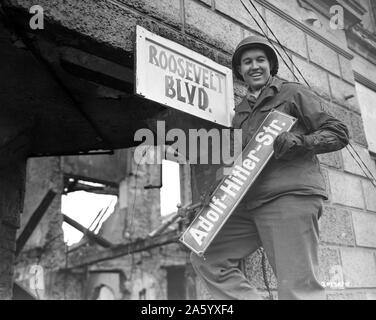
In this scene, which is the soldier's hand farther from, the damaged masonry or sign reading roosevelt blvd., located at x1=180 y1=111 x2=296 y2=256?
the damaged masonry

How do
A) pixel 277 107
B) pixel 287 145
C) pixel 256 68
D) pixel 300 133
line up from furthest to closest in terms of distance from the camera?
pixel 256 68 → pixel 277 107 → pixel 300 133 → pixel 287 145

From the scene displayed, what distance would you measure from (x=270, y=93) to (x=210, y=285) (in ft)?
4.28

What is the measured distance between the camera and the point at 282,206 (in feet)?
8.65

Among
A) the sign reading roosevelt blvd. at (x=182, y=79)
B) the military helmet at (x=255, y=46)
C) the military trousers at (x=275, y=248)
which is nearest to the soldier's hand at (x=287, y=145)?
the military trousers at (x=275, y=248)

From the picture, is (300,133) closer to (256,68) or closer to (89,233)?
(256,68)

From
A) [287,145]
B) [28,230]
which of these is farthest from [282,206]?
[28,230]

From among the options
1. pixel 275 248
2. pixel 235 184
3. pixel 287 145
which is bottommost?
pixel 275 248

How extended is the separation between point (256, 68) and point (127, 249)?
9032 millimetres

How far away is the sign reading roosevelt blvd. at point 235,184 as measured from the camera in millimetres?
2678

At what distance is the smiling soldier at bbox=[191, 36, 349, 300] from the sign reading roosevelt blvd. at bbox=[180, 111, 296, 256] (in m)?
0.08

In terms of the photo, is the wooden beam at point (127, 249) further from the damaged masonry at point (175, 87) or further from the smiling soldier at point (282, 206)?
the smiling soldier at point (282, 206)

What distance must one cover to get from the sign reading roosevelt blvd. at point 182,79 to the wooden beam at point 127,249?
6705 mm

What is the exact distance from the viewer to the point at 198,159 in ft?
11.6

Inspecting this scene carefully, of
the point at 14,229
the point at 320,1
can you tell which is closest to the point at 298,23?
the point at 320,1
